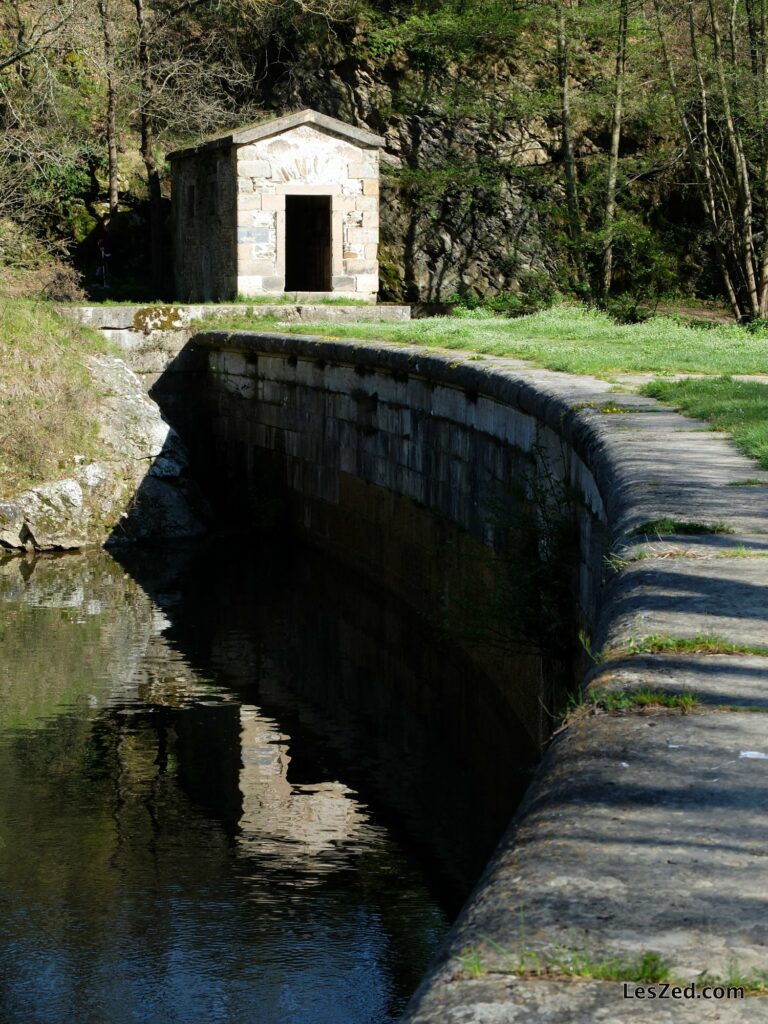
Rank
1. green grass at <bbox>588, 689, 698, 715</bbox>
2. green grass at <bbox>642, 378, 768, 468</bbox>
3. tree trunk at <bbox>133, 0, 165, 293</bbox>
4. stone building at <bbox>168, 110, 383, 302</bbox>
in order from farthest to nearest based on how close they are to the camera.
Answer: tree trunk at <bbox>133, 0, 165, 293</bbox>
stone building at <bbox>168, 110, 383, 302</bbox>
green grass at <bbox>642, 378, 768, 468</bbox>
green grass at <bbox>588, 689, 698, 715</bbox>

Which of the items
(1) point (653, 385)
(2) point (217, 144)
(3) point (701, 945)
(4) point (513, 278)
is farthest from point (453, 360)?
(4) point (513, 278)

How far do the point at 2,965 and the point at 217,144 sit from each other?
18.5 m

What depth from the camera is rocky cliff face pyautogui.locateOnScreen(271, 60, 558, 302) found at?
27938 mm

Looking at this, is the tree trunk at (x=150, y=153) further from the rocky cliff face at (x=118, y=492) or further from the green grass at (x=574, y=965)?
the green grass at (x=574, y=965)

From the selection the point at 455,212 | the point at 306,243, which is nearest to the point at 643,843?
the point at 306,243

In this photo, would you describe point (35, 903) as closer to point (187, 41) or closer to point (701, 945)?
point (701, 945)

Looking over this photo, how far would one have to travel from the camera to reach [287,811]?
8.12 metres

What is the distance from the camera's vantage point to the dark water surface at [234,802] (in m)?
5.92

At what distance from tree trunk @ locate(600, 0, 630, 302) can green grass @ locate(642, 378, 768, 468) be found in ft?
57.6

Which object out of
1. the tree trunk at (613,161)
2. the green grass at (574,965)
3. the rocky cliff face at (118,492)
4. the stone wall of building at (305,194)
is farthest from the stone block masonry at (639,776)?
the tree trunk at (613,161)

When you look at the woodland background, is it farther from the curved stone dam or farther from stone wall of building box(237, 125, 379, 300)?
the curved stone dam

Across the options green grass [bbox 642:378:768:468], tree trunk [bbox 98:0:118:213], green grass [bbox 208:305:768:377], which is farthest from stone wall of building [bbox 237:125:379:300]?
green grass [bbox 642:378:768:468]

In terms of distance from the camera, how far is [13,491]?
16.2 meters

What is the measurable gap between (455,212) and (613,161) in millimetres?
3512
